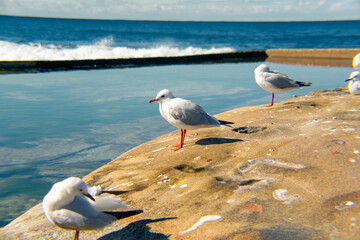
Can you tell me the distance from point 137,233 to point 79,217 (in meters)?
0.50

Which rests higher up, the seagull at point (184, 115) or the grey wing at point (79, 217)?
the seagull at point (184, 115)

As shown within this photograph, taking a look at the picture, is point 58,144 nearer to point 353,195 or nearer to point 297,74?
point 353,195

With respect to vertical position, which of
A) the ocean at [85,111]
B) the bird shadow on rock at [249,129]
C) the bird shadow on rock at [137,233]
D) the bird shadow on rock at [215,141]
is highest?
the bird shadow on rock at [249,129]

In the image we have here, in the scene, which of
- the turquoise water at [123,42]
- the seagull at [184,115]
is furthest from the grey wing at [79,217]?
the turquoise water at [123,42]

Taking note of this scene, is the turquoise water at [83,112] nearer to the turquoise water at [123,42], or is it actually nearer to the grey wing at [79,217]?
the grey wing at [79,217]

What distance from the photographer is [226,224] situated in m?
2.62

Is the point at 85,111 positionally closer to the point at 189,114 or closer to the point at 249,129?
the point at 189,114

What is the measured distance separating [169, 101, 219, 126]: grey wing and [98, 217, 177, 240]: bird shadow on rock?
183cm

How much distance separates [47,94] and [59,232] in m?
6.68

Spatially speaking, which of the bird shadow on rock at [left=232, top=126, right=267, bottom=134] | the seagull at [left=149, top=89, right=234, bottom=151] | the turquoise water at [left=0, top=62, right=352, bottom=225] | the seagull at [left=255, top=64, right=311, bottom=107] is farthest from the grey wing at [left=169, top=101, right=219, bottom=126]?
the seagull at [left=255, top=64, right=311, bottom=107]

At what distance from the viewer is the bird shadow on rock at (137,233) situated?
2.65m

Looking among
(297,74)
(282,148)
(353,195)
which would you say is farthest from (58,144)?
(297,74)

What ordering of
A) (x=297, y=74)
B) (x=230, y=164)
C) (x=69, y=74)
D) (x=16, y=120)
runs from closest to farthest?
1. (x=230, y=164)
2. (x=16, y=120)
3. (x=297, y=74)
4. (x=69, y=74)

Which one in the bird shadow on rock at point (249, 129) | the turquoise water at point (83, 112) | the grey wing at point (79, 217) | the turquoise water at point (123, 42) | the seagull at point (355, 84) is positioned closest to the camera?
the grey wing at point (79, 217)
